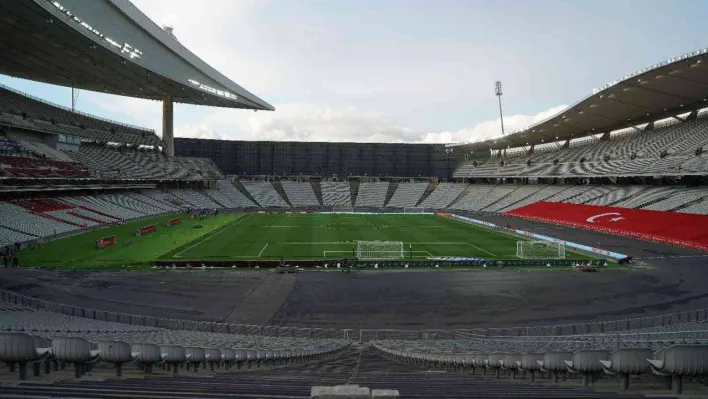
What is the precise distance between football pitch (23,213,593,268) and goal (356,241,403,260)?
84 centimetres

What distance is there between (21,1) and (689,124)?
79.7 meters

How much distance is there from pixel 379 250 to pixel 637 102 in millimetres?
46483

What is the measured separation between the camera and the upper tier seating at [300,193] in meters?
98.6

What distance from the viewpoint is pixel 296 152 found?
11506 cm

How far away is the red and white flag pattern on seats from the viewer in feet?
142

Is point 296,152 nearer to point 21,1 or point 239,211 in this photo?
point 239,211

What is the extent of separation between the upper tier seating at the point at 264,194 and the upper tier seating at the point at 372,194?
57.4ft

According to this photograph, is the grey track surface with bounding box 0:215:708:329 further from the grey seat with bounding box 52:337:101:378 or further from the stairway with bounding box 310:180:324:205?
the stairway with bounding box 310:180:324:205

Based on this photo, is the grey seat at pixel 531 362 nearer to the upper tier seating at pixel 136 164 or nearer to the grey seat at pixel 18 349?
the grey seat at pixel 18 349

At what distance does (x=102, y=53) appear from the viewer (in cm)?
5362

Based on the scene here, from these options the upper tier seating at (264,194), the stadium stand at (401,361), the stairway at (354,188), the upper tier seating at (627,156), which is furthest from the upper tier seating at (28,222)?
the upper tier seating at (627,156)

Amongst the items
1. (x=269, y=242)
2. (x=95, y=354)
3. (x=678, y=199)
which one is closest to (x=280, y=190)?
(x=269, y=242)

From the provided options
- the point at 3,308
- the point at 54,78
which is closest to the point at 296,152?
the point at 54,78

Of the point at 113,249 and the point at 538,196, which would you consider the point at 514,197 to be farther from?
the point at 113,249
